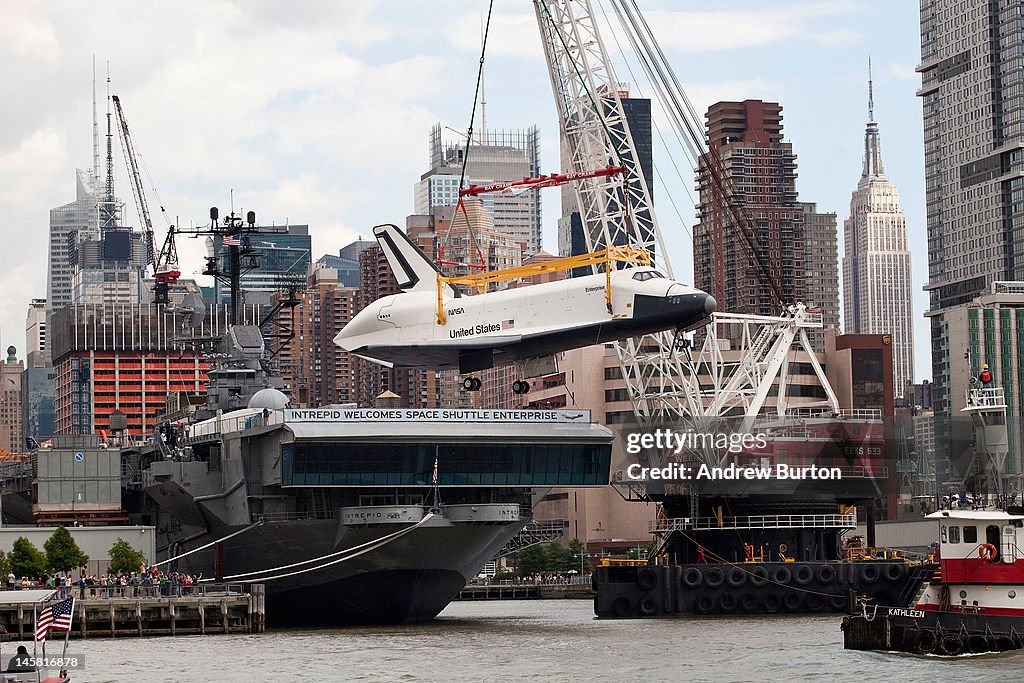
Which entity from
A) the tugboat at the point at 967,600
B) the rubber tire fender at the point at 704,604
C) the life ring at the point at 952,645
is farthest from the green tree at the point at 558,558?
the life ring at the point at 952,645

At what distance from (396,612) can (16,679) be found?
4136cm

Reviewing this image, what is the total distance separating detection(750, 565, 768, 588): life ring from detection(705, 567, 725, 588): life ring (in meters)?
1.62

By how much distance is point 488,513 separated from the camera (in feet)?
272

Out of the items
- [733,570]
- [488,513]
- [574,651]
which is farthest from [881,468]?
[574,651]

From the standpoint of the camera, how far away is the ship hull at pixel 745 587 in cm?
9356

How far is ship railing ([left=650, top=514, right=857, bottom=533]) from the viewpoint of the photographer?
3819 inches

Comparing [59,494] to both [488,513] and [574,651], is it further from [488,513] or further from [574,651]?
[574,651]

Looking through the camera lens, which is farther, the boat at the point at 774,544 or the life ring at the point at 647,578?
the life ring at the point at 647,578

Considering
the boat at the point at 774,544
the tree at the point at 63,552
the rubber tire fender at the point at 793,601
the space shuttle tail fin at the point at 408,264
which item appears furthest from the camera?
the rubber tire fender at the point at 793,601

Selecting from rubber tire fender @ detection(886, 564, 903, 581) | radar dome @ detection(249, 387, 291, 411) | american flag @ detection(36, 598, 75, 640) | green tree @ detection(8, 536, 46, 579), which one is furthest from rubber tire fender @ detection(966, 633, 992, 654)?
green tree @ detection(8, 536, 46, 579)

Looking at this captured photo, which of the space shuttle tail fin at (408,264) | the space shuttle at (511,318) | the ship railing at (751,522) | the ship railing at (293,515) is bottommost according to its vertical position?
the ship railing at (751,522)

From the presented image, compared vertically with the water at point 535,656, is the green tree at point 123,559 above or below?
above

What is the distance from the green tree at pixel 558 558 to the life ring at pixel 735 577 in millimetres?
83262

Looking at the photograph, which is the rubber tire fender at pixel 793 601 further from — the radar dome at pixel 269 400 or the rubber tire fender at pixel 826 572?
the radar dome at pixel 269 400
